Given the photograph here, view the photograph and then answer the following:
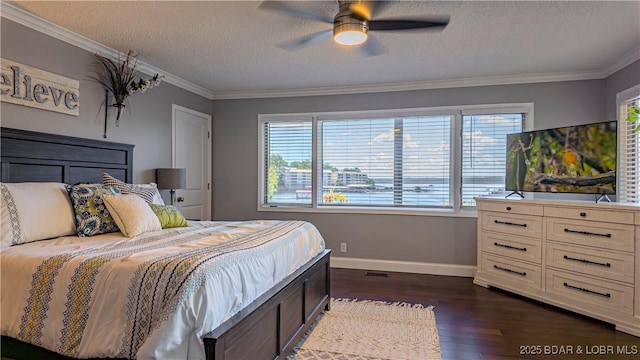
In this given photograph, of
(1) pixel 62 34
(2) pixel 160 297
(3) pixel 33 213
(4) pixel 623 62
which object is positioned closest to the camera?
(2) pixel 160 297

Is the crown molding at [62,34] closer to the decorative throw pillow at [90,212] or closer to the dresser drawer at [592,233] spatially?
the decorative throw pillow at [90,212]

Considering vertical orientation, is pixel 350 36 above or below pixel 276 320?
above

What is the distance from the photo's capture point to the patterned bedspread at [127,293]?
1.52m

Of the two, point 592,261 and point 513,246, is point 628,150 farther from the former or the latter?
point 513,246

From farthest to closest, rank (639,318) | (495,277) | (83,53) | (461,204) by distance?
(461,204), (495,277), (83,53), (639,318)

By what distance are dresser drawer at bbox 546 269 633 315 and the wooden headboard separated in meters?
4.30

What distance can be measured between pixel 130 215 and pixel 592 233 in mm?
3743

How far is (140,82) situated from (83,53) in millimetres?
522

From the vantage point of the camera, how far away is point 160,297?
1.59 meters

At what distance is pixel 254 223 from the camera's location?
312 centimetres

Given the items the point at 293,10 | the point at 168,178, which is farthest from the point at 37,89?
the point at 293,10

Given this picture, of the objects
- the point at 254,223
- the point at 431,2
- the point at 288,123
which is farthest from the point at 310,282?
the point at 288,123

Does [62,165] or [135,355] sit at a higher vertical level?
[62,165]

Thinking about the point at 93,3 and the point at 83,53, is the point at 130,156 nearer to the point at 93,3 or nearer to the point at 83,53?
the point at 83,53
